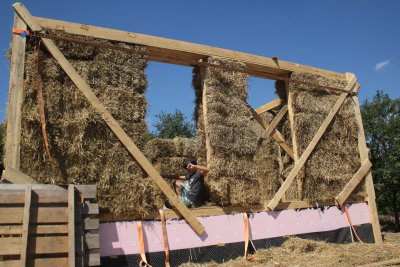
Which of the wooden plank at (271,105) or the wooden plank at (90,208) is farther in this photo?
the wooden plank at (271,105)

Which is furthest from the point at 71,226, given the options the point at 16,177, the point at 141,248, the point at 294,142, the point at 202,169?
the point at 294,142

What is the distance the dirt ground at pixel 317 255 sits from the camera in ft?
21.6

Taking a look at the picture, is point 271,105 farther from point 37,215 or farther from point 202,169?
point 37,215

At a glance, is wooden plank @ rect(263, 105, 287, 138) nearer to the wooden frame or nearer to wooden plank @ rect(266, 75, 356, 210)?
the wooden frame

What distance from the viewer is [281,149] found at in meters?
9.84

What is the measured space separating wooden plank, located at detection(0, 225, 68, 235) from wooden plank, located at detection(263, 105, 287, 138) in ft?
17.3

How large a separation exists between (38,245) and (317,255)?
4890mm

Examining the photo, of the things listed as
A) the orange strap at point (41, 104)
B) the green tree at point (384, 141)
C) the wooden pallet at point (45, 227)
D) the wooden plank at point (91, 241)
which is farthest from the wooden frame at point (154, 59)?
the green tree at point (384, 141)

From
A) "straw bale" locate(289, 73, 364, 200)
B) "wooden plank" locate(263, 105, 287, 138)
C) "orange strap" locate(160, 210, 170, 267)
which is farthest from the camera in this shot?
"wooden plank" locate(263, 105, 287, 138)

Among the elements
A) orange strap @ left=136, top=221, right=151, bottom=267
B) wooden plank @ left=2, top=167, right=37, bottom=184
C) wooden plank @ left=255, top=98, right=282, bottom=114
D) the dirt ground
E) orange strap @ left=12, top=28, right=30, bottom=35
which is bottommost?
the dirt ground

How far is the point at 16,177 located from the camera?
17.2 ft

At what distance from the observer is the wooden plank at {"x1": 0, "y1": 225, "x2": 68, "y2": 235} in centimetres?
461

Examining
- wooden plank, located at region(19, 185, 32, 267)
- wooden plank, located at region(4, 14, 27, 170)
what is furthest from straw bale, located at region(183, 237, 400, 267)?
wooden plank, located at region(4, 14, 27, 170)

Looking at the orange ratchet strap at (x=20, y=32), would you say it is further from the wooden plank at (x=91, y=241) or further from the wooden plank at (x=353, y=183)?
the wooden plank at (x=353, y=183)
